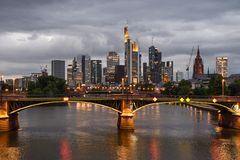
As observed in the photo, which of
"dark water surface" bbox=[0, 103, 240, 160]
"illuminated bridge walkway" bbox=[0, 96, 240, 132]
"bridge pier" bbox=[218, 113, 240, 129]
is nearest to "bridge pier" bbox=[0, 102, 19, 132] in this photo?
"illuminated bridge walkway" bbox=[0, 96, 240, 132]

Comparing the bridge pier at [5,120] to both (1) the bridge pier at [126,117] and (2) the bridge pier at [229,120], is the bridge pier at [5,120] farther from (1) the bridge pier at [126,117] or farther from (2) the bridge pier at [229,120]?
(2) the bridge pier at [229,120]

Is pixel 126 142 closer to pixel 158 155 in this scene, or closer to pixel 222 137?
pixel 158 155

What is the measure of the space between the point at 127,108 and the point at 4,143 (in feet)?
96.5

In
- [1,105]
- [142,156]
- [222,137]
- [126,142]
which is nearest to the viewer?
[142,156]

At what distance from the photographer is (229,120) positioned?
103875 mm

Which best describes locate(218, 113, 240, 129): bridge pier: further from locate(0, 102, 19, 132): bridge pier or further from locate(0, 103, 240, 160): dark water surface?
locate(0, 102, 19, 132): bridge pier

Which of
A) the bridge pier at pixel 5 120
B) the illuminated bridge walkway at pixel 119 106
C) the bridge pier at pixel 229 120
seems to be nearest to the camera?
the bridge pier at pixel 5 120

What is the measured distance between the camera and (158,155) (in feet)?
232

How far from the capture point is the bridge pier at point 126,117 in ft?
317

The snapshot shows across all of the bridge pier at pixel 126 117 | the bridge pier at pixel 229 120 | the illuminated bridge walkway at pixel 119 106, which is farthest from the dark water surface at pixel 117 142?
the illuminated bridge walkway at pixel 119 106

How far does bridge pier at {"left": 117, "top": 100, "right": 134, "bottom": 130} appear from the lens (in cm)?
9656

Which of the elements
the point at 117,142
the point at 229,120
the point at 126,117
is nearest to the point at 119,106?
the point at 126,117

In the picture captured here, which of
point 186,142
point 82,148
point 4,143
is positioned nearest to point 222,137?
point 186,142

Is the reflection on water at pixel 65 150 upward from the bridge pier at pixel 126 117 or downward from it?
downward
